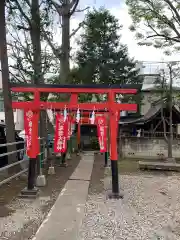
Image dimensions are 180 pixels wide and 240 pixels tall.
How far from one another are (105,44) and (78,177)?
18801mm

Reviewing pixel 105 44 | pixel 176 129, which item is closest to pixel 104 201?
pixel 176 129

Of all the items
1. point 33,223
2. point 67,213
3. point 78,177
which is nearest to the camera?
point 33,223

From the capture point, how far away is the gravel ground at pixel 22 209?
17.3ft

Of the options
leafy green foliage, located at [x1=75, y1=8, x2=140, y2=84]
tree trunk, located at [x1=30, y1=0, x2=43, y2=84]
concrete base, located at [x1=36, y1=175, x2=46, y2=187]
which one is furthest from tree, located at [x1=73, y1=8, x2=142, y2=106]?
concrete base, located at [x1=36, y1=175, x2=46, y2=187]

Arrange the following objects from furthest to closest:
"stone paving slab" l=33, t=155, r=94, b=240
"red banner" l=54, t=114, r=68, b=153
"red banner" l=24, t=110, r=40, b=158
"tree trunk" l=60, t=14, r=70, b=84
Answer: "tree trunk" l=60, t=14, r=70, b=84
"red banner" l=54, t=114, r=68, b=153
"red banner" l=24, t=110, r=40, b=158
"stone paving slab" l=33, t=155, r=94, b=240

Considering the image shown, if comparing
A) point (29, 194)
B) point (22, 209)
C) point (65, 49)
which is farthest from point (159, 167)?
point (22, 209)

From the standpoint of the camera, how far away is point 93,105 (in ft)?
28.2

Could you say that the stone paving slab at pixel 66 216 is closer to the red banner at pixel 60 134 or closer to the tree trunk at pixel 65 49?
the red banner at pixel 60 134

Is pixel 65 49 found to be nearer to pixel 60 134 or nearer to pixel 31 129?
pixel 60 134

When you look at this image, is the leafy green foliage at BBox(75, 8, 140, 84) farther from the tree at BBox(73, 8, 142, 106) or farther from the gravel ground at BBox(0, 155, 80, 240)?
the gravel ground at BBox(0, 155, 80, 240)

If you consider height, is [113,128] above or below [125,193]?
above

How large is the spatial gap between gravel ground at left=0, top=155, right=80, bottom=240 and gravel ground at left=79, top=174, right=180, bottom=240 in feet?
2.98

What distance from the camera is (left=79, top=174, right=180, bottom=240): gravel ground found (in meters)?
5.30

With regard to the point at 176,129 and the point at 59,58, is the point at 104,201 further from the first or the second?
the point at 176,129
